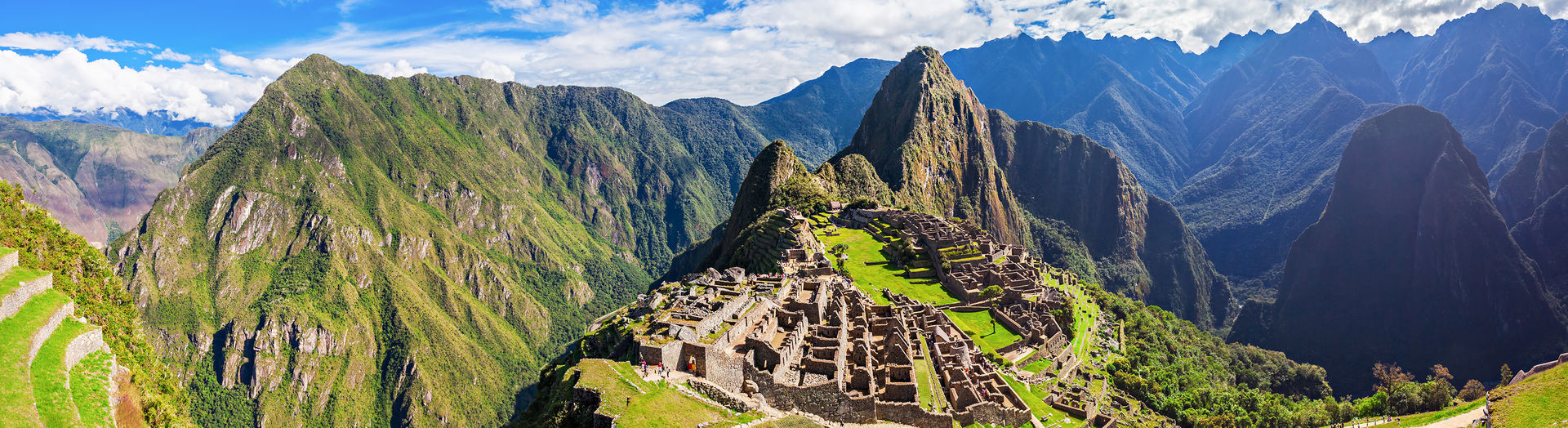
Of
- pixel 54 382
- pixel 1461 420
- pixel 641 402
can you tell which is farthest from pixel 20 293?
pixel 1461 420

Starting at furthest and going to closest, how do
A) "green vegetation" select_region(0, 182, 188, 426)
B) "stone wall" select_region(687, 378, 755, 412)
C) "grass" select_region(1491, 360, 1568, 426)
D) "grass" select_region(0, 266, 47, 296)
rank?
1. "grass" select_region(1491, 360, 1568, 426)
2. "green vegetation" select_region(0, 182, 188, 426)
3. "grass" select_region(0, 266, 47, 296)
4. "stone wall" select_region(687, 378, 755, 412)

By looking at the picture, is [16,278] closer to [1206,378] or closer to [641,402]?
[641,402]

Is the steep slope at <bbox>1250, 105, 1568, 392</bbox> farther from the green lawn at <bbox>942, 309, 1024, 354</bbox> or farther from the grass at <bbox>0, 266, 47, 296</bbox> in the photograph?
the grass at <bbox>0, 266, 47, 296</bbox>

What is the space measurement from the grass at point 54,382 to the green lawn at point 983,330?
5532cm

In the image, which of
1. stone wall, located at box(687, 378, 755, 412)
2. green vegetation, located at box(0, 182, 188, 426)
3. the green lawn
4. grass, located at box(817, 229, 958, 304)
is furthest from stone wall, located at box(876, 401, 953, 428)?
green vegetation, located at box(0, 182, 188, 426)

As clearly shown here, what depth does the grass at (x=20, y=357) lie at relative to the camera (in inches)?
891

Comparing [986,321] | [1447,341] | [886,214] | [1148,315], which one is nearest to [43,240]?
[986,321]

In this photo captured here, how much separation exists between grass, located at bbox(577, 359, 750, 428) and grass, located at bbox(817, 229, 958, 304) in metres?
39.1

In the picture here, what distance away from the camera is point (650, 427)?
80.8 ft

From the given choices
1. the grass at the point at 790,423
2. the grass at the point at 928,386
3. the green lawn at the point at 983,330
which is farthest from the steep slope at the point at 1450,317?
the grass at the point at 790,423

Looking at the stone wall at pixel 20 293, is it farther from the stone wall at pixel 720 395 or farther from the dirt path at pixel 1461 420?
the dirt path at pixel 1461 420

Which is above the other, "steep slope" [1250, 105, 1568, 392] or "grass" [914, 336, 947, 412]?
"grass" [914, 336, 947, 412]

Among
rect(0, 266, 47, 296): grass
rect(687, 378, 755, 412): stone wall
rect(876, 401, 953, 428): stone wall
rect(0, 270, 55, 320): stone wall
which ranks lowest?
rect(876, 401, 953, 428): stone wall

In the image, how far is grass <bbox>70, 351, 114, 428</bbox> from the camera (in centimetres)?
2558
